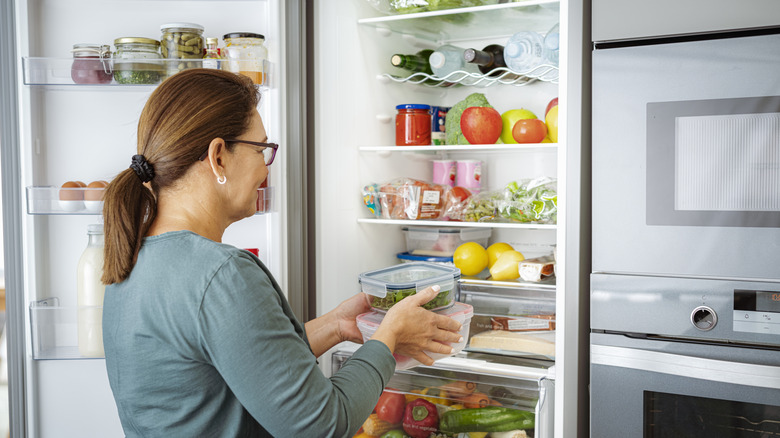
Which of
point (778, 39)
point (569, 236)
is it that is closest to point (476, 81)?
point (569, 236)

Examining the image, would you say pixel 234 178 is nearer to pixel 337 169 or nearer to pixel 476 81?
pixel 337 169

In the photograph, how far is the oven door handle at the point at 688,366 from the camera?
1.35 meters

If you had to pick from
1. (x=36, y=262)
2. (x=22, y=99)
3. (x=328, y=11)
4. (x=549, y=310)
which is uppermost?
(x=328, y=11)

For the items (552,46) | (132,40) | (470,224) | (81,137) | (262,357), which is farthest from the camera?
(470,224)

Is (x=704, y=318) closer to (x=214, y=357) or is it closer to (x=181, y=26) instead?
(x=214, y=357)

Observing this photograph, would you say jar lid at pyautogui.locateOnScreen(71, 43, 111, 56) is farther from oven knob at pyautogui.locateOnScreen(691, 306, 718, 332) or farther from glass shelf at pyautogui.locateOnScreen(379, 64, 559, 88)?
oven knob at pyautogui.locateOnScreen(691, 306, 718, 332)

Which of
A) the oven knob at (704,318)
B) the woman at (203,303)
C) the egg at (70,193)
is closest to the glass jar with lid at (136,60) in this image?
the egg at (70,193)

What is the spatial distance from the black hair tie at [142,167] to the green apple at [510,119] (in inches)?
49.5

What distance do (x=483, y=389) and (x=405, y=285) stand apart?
2.31ft

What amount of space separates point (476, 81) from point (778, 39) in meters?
0.91

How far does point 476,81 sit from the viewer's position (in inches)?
81.0

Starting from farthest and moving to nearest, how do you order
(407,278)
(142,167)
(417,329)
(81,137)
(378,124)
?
1. (378,124)
2. (81,137)
3. (407,278)
4. (417,329)
5. (142,167)

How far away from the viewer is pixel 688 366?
141 cm

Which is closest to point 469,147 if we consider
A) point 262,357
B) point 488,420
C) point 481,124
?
point 481,124
